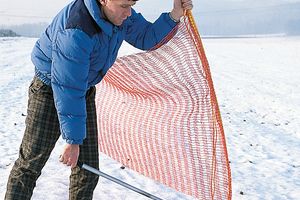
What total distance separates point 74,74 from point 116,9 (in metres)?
0.46

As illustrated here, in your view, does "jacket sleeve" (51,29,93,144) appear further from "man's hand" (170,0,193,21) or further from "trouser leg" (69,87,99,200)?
"man's hand" (170,0,193,21)

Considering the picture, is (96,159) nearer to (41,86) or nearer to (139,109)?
(41,86)

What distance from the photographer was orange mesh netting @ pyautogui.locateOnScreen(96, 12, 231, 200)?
10.5 ft

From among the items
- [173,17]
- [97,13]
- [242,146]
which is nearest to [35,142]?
[97,13]

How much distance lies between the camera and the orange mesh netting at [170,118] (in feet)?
10.5

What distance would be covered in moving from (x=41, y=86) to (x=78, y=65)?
54 centimetres

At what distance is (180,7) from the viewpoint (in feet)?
9.84

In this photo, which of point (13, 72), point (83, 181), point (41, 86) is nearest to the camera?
point (41, 86)

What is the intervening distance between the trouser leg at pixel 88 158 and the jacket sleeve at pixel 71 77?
53cm

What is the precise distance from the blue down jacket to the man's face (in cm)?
4

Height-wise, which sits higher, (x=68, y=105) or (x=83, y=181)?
(x=68, y=105)

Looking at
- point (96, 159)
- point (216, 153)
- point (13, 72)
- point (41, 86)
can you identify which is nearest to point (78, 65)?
point (41, 86)

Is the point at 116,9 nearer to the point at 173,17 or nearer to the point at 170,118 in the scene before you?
the point at 173,17

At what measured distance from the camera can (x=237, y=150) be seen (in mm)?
6355
